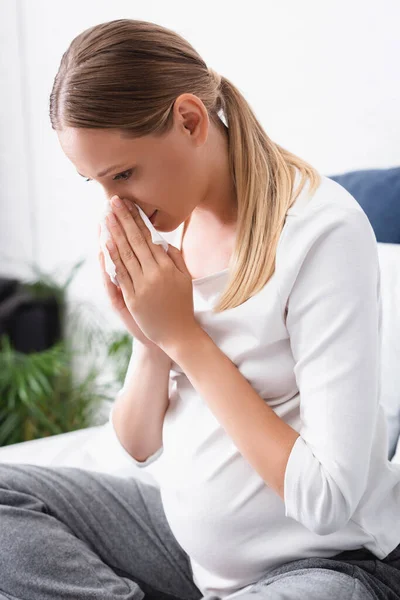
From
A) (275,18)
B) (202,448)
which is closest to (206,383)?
(202,448)

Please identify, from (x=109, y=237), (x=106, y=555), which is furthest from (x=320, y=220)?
(x=106, y=555)

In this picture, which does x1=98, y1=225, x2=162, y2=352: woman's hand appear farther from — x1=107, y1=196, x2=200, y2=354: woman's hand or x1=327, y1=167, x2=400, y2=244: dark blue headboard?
x1=327, y1=167, x2=400, y2=244: dark blue headboard

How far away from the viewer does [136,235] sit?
96 cm

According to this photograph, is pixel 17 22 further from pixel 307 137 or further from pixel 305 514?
pixel 305 514

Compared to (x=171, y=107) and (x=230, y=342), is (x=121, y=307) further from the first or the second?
(x=171, y=107)

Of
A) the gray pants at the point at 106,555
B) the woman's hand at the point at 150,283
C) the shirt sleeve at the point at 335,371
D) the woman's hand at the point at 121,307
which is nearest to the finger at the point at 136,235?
the woman's hand at the point at 150,283

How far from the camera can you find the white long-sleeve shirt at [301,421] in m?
0.84

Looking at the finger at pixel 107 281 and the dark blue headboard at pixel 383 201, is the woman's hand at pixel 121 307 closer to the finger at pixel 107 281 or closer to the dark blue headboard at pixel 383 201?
the finger at pixel 107 281

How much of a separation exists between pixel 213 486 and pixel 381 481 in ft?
0.70

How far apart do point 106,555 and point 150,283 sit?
44 cm

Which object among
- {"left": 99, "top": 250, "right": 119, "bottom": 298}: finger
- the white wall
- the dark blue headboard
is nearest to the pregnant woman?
{"left": 99, "top": 250, "right": 119, "bottom": 298}: finger

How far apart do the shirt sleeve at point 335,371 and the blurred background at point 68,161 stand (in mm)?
358

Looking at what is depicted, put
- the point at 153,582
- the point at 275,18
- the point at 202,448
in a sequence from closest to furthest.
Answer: the point at 202,448 → the point at 153,582 → the point at 275,18

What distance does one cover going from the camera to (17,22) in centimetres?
264
